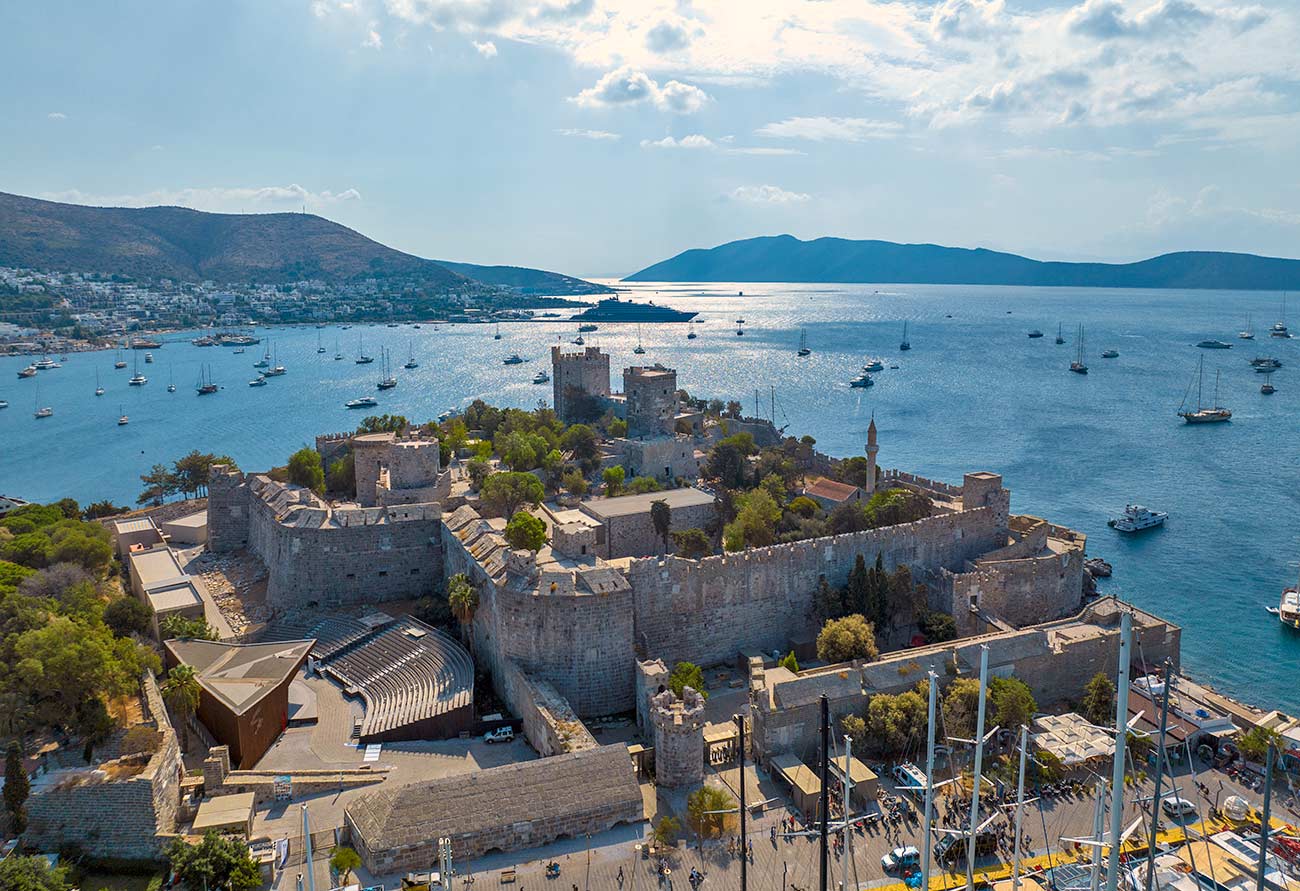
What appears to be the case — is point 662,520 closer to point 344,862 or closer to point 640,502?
point 640,502

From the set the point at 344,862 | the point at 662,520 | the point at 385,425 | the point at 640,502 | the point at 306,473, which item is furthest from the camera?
the point at 385,425

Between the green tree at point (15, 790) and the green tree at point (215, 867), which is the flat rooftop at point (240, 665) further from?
the green tree at point (215, 867)

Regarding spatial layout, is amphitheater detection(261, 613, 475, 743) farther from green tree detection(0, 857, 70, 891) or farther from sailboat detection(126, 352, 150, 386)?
A: sailboat detection(126, 352, 150, 386)

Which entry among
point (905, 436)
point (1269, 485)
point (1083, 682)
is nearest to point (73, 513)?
point (1083, 682)

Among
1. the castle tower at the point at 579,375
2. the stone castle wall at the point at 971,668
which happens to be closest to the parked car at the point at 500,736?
the stone castle wall at the point at 971,668

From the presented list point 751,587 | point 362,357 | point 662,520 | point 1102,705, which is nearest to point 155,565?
point 662,520

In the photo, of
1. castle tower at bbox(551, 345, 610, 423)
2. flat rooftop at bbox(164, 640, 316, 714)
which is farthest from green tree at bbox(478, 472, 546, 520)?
castle tower at bbox(551, 345, 610, 423)
